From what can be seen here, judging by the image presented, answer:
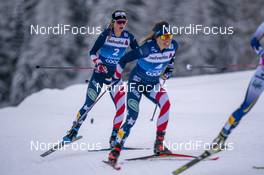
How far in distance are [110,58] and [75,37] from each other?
21.4 m

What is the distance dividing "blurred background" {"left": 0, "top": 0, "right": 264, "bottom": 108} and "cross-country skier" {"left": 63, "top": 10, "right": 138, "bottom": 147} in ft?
52.4

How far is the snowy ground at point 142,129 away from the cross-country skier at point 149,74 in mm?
513

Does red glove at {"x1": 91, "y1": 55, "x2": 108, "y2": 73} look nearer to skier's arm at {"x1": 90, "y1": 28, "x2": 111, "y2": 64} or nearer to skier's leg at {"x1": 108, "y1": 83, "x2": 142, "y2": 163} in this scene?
skier's arm at {"x1": 90, "y1": 28, "x2": 111, "y2": 64}

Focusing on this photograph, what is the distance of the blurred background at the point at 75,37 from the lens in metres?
25.3

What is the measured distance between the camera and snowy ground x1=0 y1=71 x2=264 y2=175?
6.45 metres

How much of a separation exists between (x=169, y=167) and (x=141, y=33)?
19043mm

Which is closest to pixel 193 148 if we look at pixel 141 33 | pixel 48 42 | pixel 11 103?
pixel 141 33

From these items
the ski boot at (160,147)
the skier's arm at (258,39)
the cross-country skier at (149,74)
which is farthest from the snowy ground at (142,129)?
the skier's arm at (258,39)

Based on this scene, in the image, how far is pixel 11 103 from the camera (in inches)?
1105

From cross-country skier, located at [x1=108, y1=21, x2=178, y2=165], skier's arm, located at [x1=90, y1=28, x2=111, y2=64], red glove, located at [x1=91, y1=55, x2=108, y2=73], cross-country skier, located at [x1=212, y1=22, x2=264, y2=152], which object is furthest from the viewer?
skier's arm, located at [x1=90, y1=28, x2=111, y2=64]

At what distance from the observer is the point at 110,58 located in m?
7.50

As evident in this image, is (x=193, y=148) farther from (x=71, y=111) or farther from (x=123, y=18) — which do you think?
(x=71, y=111)

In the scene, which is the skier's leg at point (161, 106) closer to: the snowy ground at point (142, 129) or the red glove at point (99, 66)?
the snowy ground at point (142, 129)

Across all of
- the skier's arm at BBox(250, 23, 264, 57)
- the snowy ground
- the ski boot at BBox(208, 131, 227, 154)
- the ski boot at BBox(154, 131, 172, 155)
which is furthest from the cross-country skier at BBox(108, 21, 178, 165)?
the skier's arm at BBox(250, 23, 264, 57)
